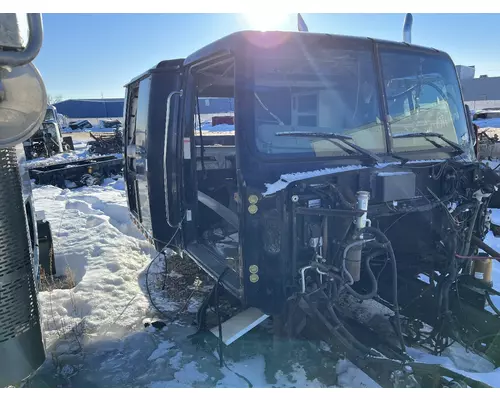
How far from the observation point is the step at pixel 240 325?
10.2 feet

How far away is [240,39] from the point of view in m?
2.91

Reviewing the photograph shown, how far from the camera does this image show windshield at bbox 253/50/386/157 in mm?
2955

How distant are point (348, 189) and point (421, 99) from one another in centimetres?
136

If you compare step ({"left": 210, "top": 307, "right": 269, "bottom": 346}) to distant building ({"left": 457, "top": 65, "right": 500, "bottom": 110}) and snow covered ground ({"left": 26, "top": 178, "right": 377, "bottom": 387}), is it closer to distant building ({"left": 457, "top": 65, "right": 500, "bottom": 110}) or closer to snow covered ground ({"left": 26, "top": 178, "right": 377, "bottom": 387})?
snow covered ground ({"left": 26, "top": 178, "right": 377, "bottom": 387})

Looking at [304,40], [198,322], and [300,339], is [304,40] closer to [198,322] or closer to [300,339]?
[300,339]

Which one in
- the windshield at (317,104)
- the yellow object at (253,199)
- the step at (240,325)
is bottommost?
the step at (240,325)

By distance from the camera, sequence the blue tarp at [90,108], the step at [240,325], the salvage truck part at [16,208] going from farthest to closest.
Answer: the blue tarp at [90,108] → the step at [240,325] → the salvage truck part at [16,208]

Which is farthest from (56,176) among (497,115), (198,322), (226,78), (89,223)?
(497,115)

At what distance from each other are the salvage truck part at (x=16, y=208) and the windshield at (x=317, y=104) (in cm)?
145

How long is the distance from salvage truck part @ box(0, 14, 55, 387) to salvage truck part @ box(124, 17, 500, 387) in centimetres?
133

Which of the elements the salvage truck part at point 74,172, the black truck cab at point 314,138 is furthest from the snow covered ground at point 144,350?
the salvage truck part at point 74,172

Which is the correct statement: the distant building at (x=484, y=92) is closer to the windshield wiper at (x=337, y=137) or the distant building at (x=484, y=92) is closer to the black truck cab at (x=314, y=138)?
the black truck cab at (x=314, y=138)

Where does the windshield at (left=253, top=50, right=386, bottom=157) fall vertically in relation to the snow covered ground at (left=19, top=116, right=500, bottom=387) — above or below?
above

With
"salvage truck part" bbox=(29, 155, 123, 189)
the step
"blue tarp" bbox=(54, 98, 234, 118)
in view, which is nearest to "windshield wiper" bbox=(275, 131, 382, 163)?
the step
